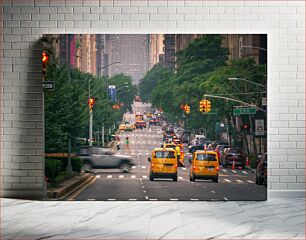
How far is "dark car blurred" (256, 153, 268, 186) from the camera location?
33.9m

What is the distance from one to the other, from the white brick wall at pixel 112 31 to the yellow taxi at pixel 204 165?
365cm

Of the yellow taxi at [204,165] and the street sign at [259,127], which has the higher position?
the street sign at [259,127]

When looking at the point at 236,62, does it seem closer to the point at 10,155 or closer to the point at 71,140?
the point at 71,140

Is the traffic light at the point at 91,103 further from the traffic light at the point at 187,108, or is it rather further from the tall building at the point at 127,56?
the traffic light at the point at 187,108

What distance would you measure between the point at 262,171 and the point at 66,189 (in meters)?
8.17

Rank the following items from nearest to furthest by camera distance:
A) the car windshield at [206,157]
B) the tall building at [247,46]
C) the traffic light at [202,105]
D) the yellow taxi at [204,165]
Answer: the tall building at [247,46] → the yellow taxi at [204,165] → the car windshield at [206,157] → the traffic light at [202,105]

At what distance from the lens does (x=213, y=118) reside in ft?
125

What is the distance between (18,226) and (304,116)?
44.3 feet

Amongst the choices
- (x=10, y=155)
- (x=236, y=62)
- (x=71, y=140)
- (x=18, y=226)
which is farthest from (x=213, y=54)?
(x=18, y=226)

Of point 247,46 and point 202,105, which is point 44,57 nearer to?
point 202,105

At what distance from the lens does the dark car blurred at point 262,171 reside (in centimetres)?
3391

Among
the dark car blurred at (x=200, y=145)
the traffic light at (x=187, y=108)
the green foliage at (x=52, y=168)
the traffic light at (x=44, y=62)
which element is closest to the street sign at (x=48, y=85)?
the traffic light at (x=44, y=62)

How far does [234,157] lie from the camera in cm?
3597

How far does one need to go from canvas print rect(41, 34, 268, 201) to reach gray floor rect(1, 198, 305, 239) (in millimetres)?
1472
